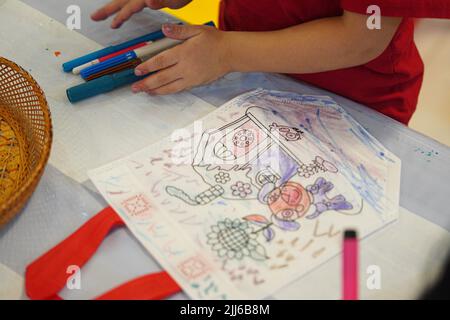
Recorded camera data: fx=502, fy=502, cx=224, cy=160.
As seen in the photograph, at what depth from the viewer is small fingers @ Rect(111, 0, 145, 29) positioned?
2.09ft

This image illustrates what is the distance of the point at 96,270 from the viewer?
42 centimetres

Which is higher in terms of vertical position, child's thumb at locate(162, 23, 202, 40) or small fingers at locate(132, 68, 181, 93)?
child's thumb at locate(162, 23, 202, 40)

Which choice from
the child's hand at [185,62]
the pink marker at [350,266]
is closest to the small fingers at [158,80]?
the child's hand at [185,62]

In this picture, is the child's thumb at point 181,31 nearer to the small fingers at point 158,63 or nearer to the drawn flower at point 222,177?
the small fingers at point 158,63

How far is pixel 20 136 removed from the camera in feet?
1.62

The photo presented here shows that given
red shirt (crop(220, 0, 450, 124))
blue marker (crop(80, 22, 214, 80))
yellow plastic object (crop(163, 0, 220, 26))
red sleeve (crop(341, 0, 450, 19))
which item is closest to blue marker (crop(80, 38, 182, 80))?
blue marker (crop(80, 22, 214, 80))

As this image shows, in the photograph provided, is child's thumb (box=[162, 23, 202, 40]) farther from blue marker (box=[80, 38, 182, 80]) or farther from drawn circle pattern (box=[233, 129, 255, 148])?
drawn circle pattern (box=[233, 129, 255, 148])

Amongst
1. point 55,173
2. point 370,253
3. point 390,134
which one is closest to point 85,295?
point 55,173

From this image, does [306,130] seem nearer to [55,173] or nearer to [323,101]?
[323,101]

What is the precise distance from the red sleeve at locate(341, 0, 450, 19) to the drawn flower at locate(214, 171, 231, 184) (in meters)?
0.20

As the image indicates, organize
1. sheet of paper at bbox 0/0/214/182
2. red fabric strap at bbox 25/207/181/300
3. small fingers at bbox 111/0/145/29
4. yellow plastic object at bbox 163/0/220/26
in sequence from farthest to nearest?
yellow plastic object at bbox 163/0/220/26 → small fingers at bbox 111/0/145/29 → sheet of paper at bbox 0/0/214/182 → red fabric strap at bbox 25/207/181/300

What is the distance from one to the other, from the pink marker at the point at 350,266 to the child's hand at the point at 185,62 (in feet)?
0.77

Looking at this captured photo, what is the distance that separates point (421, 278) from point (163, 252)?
0.22m

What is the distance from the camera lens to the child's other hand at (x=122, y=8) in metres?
0.64
